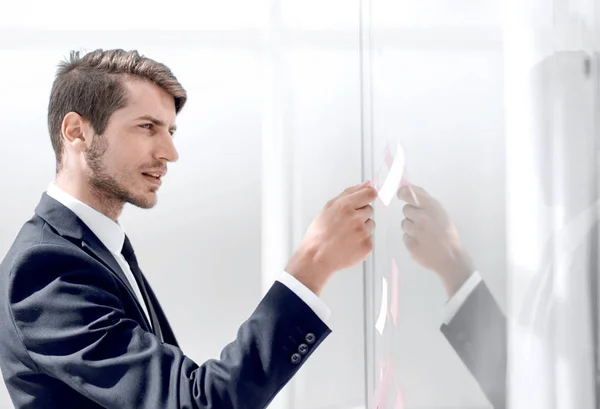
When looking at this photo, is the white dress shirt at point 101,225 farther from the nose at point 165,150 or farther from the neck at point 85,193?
the nose at point 165,150

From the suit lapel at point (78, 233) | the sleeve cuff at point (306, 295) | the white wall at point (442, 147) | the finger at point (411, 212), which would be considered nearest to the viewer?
the white wall at point (442, 147)

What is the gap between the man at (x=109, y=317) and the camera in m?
0.81

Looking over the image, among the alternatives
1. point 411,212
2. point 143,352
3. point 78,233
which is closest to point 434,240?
point 411,212

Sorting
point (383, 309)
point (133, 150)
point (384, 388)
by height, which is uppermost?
point (133, 150)

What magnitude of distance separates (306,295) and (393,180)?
6.6 inches

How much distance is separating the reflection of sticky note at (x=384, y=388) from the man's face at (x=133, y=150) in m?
0.44

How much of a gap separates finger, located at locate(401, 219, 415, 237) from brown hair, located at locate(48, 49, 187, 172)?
51cm

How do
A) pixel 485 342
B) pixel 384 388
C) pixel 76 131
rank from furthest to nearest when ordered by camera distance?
pixel 76 131 < pixel 384 388 < pixel 485 342

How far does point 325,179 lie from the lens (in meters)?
1.62

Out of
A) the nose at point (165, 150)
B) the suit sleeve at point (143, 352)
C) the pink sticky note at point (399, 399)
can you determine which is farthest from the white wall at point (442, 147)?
the nose at point (165, 150)

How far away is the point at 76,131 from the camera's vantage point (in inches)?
43.4

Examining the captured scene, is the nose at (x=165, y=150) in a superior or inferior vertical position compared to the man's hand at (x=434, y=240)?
superior

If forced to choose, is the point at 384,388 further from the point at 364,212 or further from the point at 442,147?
the point at 442,147

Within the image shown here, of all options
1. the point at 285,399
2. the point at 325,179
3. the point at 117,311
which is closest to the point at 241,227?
the point at 325,179
